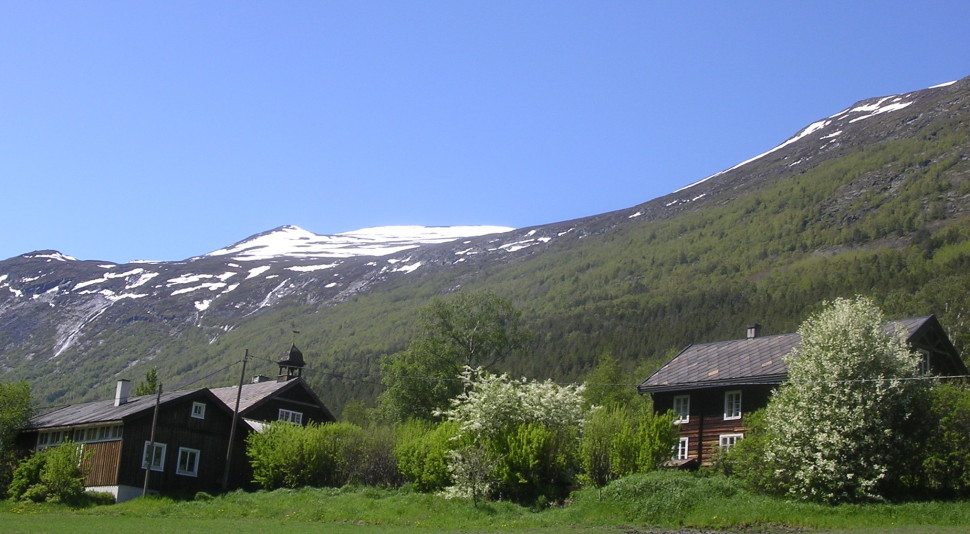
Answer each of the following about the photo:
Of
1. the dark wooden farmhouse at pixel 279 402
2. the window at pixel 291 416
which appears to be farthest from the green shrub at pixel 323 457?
the window at pixel 291 416

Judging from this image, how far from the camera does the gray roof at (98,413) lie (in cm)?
5906

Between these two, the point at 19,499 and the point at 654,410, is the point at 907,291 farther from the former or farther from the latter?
the point at 19,499

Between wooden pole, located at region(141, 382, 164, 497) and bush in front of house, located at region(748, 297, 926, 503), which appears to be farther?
wooden pole, located at region(141, 382, 164, 497)

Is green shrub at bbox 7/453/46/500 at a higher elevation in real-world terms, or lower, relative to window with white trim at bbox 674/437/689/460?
lower

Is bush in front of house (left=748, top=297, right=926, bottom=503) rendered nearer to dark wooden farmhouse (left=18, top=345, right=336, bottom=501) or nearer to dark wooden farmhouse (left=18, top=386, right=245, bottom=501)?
dark wooden farmhouse (left=18, top=345, right=336, bottom=501)

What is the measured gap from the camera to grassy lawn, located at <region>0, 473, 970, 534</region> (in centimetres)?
3566

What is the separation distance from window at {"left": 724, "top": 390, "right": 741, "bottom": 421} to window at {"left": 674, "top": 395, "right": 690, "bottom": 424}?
2.22 metres

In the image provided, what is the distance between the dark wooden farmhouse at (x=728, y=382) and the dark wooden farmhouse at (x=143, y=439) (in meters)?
26.1

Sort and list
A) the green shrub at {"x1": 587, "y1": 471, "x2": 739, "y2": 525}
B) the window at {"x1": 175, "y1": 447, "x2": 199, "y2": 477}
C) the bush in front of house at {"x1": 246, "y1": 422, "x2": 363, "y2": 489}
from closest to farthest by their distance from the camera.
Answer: the green shrub at {"x1": 587, "y1": 471, "x2": 739, "y2": 525} → the bush in front of house at {"x1": 246, "y1": 422, "x2": 363, "y2": 489} → the window at {"x1": 175, "y1": 447, "x2": 199, "y2": 477}

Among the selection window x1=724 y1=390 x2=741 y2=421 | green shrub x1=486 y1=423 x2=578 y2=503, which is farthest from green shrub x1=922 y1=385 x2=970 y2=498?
green shrub x1=486 y1=423 x2=578 y2=503

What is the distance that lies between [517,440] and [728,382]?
11191 millimetres

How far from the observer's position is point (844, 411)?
39375 millimetres

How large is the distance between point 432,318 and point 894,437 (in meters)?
50.8

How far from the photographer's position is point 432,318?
85.8 metres
